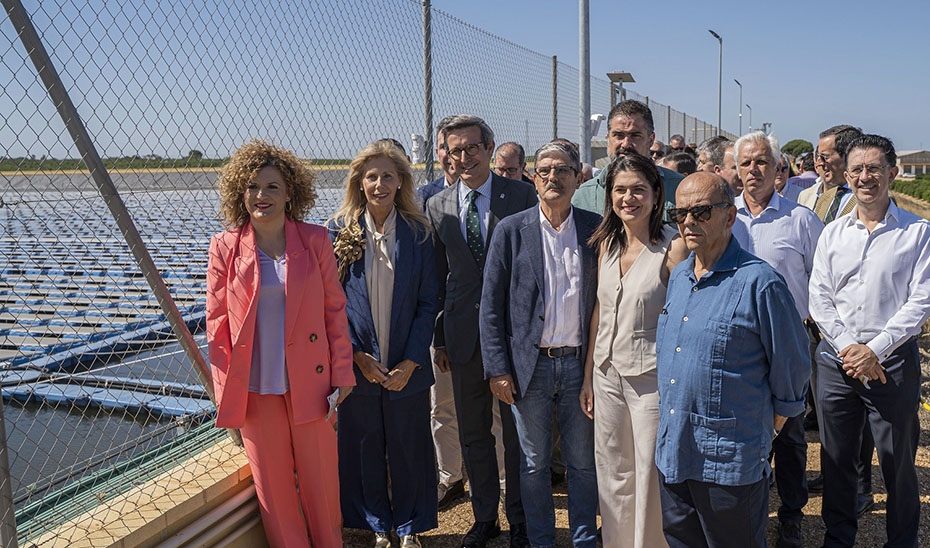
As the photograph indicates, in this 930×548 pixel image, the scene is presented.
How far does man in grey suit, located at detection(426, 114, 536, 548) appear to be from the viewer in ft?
11.9

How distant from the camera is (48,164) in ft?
9.25

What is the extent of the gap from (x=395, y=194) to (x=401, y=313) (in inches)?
24.3

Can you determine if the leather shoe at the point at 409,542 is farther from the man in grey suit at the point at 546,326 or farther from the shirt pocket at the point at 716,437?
the shirt pocket at the point at 716,437

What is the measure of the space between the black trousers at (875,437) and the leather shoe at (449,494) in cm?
203

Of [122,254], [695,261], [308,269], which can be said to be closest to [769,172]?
[695,261]

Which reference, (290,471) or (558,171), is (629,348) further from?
(290,471)

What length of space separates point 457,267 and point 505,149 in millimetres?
1952

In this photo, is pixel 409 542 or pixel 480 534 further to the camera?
pixel 480 534

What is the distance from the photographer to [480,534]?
3686 millimetres

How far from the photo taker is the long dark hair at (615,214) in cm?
303

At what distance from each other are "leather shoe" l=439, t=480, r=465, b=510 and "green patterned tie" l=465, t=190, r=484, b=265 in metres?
1.51

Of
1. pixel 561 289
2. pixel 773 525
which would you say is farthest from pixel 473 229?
pixel 773 525

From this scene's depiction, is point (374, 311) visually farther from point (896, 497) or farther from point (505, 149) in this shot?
point (896, 497)

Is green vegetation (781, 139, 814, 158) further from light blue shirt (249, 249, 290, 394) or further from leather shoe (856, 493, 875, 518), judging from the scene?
light blue shirt (249, 249, 290, 394)
